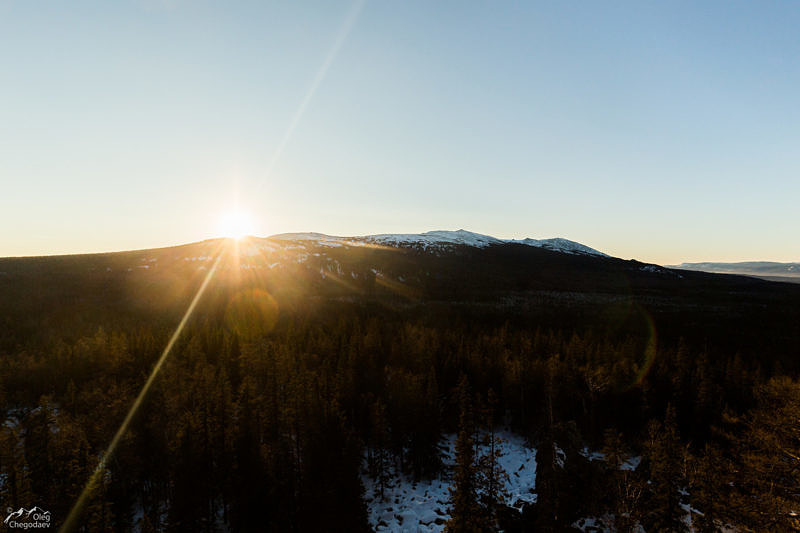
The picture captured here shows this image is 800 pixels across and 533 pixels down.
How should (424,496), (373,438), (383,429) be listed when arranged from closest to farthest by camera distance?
(424,496), (383,429), (373,438)

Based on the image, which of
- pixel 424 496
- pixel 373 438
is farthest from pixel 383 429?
pixel 424 496

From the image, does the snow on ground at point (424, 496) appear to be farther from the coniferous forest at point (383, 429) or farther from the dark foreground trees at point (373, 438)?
the dark foreground trees at point (373, 438)

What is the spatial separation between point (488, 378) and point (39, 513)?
57.2 meters

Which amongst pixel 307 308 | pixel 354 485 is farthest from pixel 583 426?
pixel 307 308

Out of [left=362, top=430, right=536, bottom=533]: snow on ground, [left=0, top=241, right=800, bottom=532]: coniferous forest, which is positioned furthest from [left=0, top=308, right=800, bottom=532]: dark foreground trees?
[left=362, top=430, right=536, bottom=533]: snow on ground

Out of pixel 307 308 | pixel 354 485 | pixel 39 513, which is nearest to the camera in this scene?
pixel 39 513

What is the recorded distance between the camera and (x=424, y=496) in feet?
136

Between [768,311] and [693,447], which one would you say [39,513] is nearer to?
[693,447]

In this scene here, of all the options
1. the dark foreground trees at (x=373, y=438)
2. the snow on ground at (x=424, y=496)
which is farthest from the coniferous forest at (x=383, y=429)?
the snow on ground at (x=424, y=496)

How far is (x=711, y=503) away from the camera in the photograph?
26062mm

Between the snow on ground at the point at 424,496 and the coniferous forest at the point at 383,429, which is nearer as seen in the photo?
the coniferous forest at the point at 383,429

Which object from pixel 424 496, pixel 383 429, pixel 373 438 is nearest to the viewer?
pixel 424 496

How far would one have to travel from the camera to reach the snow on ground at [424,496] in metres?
36.5

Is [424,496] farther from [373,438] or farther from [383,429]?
[373,438]
